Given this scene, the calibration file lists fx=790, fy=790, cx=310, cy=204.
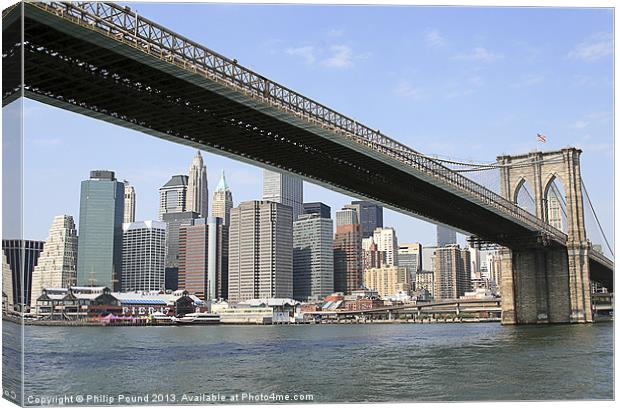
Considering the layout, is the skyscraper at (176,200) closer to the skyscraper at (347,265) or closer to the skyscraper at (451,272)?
the skyscraper at (347,265)

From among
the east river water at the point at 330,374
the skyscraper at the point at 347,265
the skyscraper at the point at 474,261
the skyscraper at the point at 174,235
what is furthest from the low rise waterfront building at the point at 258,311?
the east river water at the point at 330,374

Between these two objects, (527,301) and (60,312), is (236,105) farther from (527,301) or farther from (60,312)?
(527,301)

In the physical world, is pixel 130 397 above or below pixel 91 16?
below

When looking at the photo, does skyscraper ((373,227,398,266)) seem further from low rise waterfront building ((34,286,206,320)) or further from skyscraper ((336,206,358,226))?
low rise waterfront building ((34,286,206,320))

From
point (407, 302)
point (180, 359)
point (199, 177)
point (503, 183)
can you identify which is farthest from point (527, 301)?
point (407, 302)

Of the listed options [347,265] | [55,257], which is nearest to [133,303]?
[347,265]

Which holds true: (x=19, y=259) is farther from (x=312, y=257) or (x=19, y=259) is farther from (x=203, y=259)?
(x=312, y=257)
